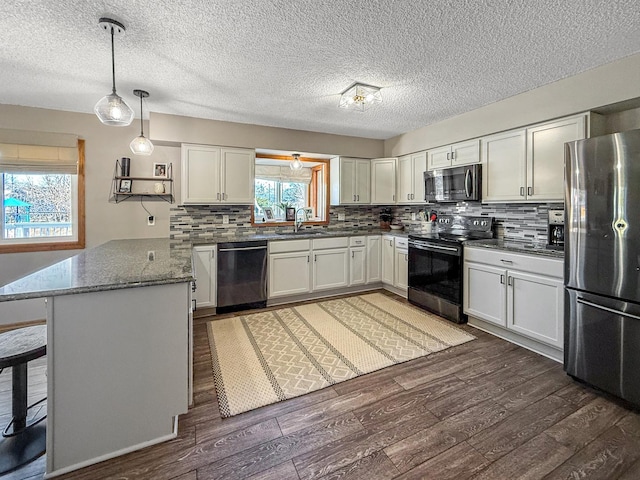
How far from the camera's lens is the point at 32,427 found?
1.69m

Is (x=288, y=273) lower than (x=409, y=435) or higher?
higher

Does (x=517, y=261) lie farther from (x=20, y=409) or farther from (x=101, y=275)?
(x=20, y=409)

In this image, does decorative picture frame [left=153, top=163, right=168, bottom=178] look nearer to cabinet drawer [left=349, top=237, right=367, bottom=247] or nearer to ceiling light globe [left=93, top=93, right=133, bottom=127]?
ceiling light globe [left=93, top=93, right=133, bottom=127]

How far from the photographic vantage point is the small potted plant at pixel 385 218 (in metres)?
5.05

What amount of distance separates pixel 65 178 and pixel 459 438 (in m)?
4.54

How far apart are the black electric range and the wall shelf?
319 centimetres

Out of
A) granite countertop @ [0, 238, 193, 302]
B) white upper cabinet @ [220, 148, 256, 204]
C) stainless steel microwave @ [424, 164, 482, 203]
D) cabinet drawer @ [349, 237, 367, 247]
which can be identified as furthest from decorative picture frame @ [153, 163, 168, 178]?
stainless steel microwave @ [424, 164, 482, 203]

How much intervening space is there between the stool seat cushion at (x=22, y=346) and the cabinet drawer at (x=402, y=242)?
12.1 feet

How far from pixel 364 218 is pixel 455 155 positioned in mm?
1838

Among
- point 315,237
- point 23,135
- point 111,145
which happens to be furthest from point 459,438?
point 23,135

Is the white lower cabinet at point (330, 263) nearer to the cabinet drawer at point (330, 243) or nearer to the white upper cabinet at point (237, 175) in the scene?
the cabinet drawer at point (330, 243)

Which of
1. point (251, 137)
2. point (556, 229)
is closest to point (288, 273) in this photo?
point (251, 137)

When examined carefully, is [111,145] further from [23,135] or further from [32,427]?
[32,427]

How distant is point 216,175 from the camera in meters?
3.75
